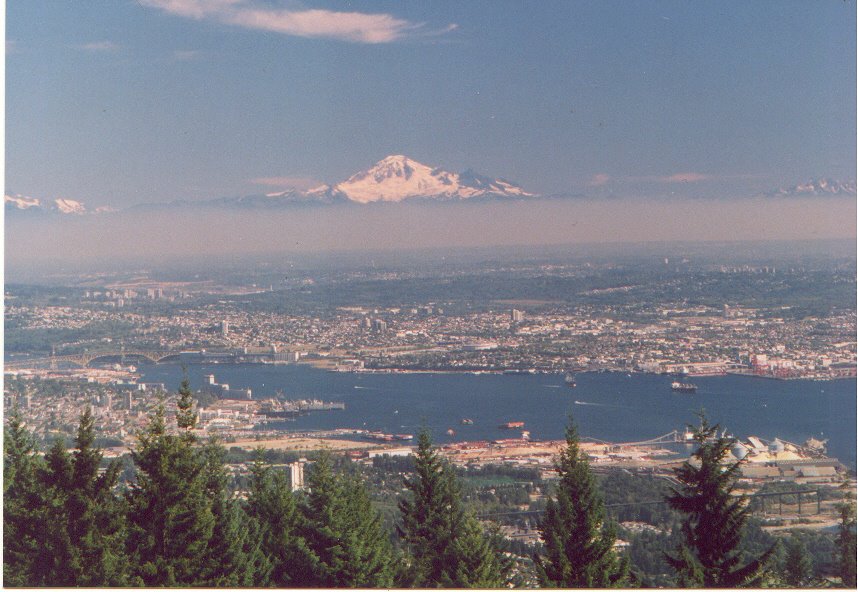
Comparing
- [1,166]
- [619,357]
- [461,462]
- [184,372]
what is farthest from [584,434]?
[1,166]

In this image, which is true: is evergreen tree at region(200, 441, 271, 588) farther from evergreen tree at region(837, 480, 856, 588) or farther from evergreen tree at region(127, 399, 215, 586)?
evergreen tree at region(837, 480, 856, 588)

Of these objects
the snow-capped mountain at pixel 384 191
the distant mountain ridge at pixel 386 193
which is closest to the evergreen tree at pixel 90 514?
the distant mountain ridge at pixel 386 193

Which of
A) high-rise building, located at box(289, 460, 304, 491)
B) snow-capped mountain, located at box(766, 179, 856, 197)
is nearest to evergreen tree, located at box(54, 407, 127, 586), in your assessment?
high-rise building, located at box(289, 460, 304, 491)

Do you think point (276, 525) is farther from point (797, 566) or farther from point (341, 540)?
point (797, 566)

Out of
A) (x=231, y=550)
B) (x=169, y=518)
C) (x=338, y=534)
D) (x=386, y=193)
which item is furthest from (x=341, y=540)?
(x=386, y=193)

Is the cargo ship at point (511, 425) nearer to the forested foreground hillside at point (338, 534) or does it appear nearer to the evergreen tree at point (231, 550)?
the forested foreground hillside at point (338, 534)

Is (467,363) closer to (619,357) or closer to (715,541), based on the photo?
(619,357)
